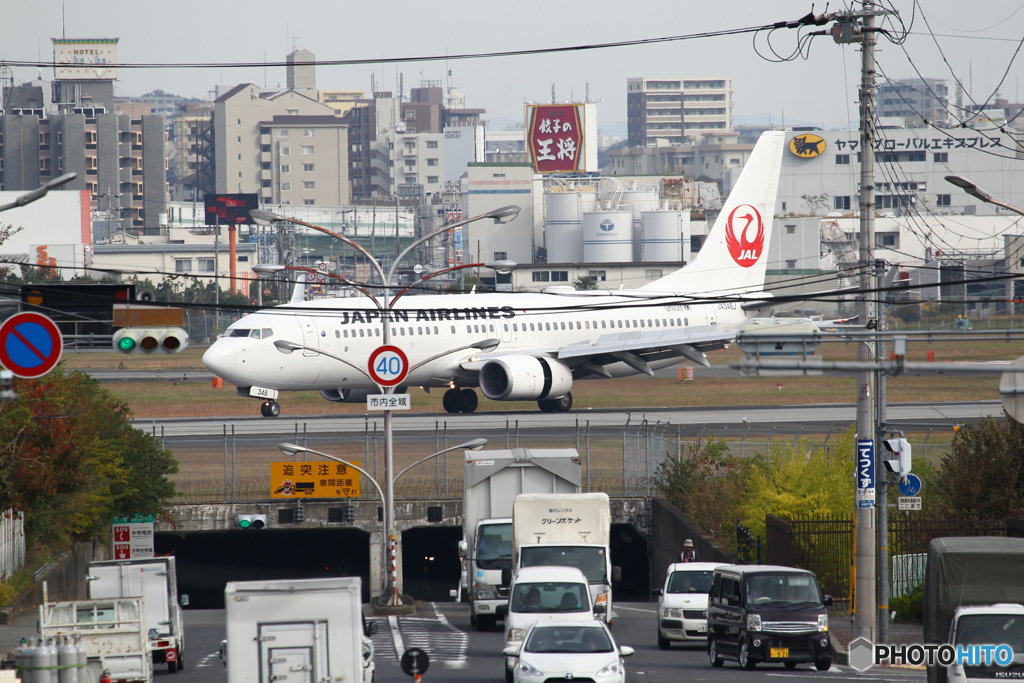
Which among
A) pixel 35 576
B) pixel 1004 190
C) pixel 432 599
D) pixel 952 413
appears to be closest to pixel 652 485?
pixel 432 599

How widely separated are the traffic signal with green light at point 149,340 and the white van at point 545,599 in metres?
7.24

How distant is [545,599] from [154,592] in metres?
7.14

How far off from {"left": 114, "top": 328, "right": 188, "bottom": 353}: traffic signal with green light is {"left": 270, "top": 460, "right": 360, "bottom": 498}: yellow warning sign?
16.7 metres

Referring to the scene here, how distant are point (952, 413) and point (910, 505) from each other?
27602mm

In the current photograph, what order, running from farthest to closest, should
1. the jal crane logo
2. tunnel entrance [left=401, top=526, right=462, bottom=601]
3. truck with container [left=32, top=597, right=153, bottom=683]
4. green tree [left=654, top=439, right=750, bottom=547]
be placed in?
the jal crane logo → tunnel entrance [left=401, top=526, right=462, bottom=601] → green tree [left=654, top=439, right=750, bottom=547] → truck with container [left=32, top=597, right=153, bottom=683]

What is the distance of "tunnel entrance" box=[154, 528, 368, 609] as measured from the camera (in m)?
40.4

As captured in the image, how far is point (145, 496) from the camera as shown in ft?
116

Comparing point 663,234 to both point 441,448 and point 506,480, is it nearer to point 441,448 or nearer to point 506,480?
point 441,448

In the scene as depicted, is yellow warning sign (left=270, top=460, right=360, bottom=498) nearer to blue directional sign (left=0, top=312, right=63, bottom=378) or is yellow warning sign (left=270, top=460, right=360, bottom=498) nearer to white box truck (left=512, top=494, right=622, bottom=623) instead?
white box truck (left=512, top=494, right=622, bottom=623)

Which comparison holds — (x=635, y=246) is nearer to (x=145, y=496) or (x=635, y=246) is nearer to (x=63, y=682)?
(x=145, y=496)

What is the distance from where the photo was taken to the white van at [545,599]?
69.7 ft

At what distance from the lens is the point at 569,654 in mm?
17719

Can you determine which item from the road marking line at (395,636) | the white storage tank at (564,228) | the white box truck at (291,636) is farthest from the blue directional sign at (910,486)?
the white storage tank at (564,228)

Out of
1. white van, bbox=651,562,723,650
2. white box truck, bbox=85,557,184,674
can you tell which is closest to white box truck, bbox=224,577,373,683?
white box truck, bbox=85,557,184,674
